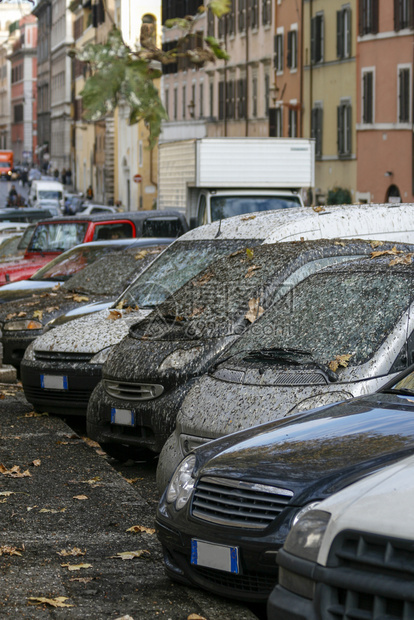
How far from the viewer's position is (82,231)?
69.1 ft

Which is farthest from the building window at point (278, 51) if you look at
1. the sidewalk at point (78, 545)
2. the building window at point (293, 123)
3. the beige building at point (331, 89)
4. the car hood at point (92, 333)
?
the sidewalk at point (78, 545)

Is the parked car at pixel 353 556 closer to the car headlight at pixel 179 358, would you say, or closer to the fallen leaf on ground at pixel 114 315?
the car headlight at pixel 179 358

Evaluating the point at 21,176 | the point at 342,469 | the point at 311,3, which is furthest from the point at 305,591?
the point at 21,176

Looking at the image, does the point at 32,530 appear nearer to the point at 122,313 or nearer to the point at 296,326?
the point at 296,326

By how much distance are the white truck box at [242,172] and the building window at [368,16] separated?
1967 cm

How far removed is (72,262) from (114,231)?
136 inches

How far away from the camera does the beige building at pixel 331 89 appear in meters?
46.7

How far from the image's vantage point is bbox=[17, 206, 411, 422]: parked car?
435 inches

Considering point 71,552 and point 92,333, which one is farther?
point 92,333

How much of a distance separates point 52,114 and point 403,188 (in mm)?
92950

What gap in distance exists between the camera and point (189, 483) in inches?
231

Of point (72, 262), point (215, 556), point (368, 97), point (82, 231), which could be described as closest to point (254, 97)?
point (368, 97)

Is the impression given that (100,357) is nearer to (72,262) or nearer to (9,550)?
(9,550)

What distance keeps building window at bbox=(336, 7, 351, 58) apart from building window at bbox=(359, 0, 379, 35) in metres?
1.38
